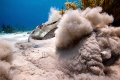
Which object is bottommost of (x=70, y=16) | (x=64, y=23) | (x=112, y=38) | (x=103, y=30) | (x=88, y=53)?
(x=88, y=53)

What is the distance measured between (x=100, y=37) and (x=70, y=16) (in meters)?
1.14

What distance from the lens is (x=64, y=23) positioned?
258 centimetres

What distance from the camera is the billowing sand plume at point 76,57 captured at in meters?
1.81

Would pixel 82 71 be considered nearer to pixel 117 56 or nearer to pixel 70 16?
pixel 117 56

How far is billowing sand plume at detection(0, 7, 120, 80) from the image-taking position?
1809 millimetres

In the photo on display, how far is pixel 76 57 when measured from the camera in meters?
2.13

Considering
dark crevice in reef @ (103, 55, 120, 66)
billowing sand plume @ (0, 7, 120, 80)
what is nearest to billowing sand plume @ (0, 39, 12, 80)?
billowing sand plume @ (0, 7, 120, 80)

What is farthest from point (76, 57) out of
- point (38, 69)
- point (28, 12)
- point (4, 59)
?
point (28, 12)

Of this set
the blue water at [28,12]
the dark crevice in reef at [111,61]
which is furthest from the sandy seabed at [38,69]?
the blue water at [28,12]

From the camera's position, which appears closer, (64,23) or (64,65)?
(64,65)

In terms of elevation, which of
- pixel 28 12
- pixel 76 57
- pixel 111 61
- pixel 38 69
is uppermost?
pixel 28 12

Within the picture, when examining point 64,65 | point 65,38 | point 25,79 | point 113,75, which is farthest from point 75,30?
point 25,79

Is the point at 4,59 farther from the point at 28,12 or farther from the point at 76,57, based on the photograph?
the point at 28,12

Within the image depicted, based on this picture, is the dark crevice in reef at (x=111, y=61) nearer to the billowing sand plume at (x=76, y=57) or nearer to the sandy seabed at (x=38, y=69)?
the billowing sand plume at (x=76, y=57)
